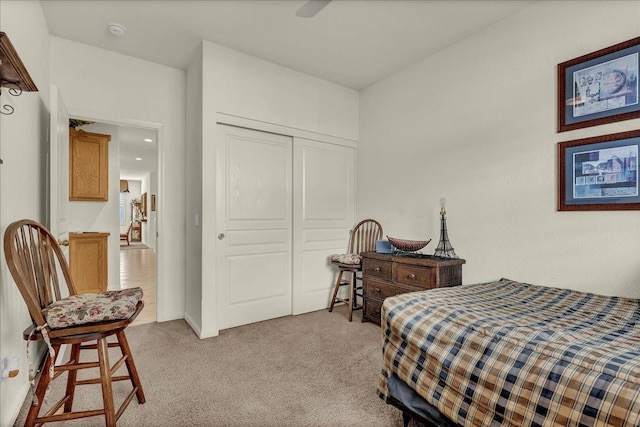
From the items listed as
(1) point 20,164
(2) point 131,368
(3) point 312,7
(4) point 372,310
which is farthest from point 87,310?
(4) point 372,310

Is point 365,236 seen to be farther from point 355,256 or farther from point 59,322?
point 59,322

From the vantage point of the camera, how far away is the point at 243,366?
7.48 ft

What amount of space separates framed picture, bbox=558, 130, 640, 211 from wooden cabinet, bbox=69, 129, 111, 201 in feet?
→ 16.3

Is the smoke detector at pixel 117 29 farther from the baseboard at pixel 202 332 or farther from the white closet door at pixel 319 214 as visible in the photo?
the baseboard at pixel 202 332

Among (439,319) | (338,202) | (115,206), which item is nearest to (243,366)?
(439,319)

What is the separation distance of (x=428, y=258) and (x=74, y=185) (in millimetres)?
4332

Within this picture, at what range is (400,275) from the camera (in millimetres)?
2834

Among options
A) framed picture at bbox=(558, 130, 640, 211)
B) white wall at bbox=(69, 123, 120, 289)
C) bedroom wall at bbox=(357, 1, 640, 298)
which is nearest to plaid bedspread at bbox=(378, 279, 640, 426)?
bedroom wall at bbox=(357, 1, 640, 298)

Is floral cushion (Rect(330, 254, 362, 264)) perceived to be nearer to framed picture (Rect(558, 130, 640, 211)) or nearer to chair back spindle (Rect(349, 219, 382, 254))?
chair back spindle (Rect(349, 219, 382, 254))

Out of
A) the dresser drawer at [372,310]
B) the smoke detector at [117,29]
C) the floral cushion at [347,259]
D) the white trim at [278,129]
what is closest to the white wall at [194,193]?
the white trim at [278,129]

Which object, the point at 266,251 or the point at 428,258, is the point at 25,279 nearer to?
the point at 266,251

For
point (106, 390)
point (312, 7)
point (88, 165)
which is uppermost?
point (312, 7)

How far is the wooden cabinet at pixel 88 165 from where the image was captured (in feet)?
13.5

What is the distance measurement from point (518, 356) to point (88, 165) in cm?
494
